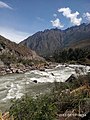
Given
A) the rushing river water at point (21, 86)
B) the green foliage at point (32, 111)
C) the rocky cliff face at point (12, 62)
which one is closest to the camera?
the green foliage at point (32, 111)

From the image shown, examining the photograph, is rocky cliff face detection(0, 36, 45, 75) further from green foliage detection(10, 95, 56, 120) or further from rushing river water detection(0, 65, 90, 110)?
green foliage detection(10, 95, 56, 120)

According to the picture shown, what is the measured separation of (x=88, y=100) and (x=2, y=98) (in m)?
Answer: 15.3

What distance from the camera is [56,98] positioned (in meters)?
16.9

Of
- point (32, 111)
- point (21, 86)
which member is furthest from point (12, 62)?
point (32, 111)

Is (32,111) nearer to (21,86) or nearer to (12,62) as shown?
(21,86)

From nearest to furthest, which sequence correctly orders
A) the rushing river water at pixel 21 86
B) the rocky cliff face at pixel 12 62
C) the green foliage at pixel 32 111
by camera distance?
the green foliage at pixel 32 111, the rushing river water at pixel 21 86, the rocky cliff face at pixel 12 62

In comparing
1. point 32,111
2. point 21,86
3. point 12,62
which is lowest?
point 21,86

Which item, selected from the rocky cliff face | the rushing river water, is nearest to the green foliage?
the rushing river water

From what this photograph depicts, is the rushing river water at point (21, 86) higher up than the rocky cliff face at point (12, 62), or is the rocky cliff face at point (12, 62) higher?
the rocky cliff face at point (12, 62)

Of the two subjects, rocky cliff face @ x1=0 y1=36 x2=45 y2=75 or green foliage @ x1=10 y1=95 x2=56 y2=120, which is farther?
rocky cliff face @ x1=0 y1=36 x2=45 y2=75

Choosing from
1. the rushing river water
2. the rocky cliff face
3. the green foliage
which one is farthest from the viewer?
the rocky cliff face

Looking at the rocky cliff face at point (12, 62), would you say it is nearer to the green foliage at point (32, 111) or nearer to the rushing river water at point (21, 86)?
the rushing river water at point (21, 86)

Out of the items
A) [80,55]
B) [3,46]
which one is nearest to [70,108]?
[3,46]

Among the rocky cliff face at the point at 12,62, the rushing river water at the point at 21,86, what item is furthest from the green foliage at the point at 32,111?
the rocky cliff face at the point at 12,62
